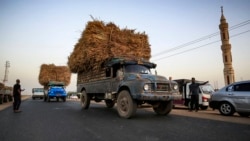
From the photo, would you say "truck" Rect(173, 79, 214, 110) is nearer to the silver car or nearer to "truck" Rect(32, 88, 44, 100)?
the silver car

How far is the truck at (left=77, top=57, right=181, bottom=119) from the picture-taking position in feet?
26.1

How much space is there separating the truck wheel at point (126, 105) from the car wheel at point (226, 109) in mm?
4863

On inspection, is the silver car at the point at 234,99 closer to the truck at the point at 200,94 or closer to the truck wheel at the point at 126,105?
the truck at the point at 200,94

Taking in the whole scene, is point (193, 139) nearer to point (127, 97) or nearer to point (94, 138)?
point (94, 138)

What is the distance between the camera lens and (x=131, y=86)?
817 centimetres

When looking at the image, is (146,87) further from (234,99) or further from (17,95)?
(17,95)

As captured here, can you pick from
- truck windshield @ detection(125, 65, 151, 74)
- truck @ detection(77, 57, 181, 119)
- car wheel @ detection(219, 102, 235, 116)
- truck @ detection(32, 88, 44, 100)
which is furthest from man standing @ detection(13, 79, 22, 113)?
truck @ detection(32, 88, 44, 100)

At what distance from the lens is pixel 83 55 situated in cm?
1192

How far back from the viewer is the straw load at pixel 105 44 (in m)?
10.9

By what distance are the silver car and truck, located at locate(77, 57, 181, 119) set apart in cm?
303

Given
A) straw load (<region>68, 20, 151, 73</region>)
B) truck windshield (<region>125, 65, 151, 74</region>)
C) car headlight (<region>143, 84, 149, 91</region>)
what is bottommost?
car headlight (<region>143, 84, 149, 91</region>)

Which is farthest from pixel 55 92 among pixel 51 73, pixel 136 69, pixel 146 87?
pixel 146 87

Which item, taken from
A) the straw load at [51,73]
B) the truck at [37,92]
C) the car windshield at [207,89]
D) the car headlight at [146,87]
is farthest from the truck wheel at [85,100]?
the truck at [37,92]

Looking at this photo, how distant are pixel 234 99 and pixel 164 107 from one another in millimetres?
3303
